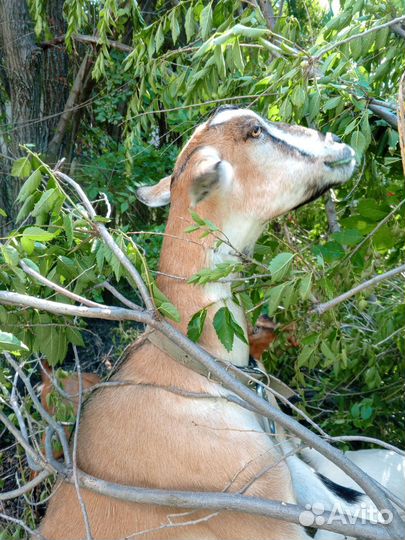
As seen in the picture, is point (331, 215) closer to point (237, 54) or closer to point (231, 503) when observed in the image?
point (237, 54)

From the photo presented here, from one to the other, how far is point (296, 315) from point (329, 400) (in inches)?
61.0

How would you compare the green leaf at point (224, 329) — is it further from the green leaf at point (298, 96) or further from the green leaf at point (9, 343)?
the green leaf at point (298, 96)

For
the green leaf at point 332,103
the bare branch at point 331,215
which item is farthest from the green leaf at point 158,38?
the bare branch at point 331,215

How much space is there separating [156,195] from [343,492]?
4.98 feet

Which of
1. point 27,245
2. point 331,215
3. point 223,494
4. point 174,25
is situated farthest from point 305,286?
point 174,25

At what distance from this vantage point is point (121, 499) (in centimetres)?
260

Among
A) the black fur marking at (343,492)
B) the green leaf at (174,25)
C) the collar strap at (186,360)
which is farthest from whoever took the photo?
the green leaf at (174,25)

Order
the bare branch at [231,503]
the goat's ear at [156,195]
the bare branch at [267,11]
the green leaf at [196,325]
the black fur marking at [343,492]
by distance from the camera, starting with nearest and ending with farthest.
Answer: the bare branch at [231,503], the green leaf at [196,325], the black fur marking at [343,492], the goat's ear at [156,195], the bare branch at [267,11]

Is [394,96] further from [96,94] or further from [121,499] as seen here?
[96,94]

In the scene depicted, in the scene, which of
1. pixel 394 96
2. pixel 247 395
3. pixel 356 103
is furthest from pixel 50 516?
pixel 394 96

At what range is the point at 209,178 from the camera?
9.39 feet

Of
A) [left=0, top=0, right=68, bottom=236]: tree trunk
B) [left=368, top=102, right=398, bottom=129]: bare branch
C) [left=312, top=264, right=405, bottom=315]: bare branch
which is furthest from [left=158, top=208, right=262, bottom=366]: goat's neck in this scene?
[left=0, top=0, right=68, bottom=236]: tree trunk

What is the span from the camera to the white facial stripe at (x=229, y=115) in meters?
3.10

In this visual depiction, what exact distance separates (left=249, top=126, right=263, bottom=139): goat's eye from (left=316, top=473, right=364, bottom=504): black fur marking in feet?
4.63
